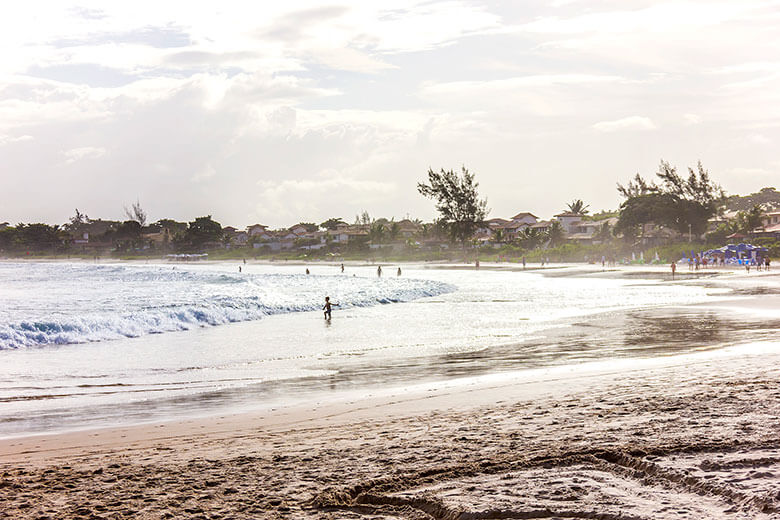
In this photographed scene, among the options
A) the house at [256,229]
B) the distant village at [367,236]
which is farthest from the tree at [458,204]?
the house at [256,229]

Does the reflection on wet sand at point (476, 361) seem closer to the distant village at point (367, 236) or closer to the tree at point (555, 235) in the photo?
the distant village at point (367, 236)

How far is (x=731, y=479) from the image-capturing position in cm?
530

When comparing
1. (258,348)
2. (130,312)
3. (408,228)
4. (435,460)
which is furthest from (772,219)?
(435,460)

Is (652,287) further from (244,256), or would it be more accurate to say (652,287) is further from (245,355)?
(244,256)

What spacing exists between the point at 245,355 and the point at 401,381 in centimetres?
637

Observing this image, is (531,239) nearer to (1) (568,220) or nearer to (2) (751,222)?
(1) (568,220)

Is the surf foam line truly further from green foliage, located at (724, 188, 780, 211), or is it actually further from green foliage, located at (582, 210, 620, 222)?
green foliage, located at (724, 188, 780, 211)

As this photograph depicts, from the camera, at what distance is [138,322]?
24156mm

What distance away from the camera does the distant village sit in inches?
3964

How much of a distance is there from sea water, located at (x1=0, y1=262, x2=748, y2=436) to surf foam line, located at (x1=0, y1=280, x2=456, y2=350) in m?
0.06

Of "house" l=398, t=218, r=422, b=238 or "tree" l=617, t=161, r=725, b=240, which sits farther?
"house" l=398, t=218, r=422, b=238

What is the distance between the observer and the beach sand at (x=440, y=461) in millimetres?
5117

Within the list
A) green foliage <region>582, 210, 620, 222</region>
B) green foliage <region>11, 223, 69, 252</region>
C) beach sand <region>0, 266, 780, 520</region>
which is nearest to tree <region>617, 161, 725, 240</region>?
green foliage <region>582, 210, 620, 222</region>

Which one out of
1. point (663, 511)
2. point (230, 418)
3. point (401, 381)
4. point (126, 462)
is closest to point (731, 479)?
point (663, 511)
